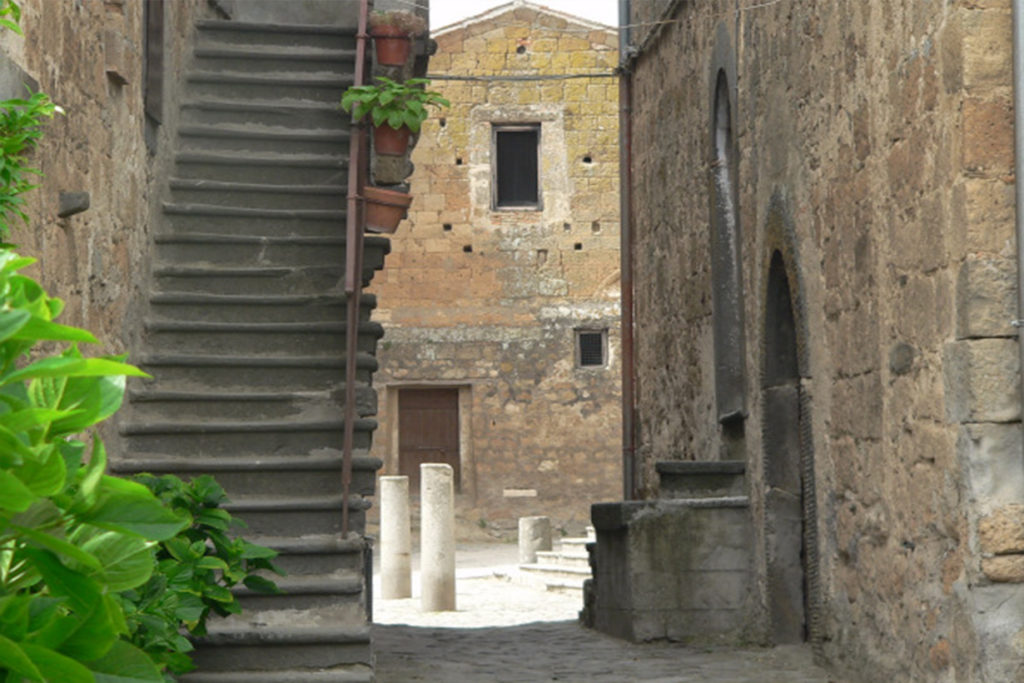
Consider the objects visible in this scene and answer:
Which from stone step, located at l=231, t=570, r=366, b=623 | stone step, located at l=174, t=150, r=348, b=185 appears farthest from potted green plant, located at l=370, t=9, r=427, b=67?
stone step, located at l=231, t=570, r=366, b=623

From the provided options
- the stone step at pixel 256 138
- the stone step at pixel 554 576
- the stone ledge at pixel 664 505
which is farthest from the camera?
the stone step at pixel 554 576

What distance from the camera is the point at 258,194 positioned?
24.7ft

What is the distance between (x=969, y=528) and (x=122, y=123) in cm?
368

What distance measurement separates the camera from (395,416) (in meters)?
20.5

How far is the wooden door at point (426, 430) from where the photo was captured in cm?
2044

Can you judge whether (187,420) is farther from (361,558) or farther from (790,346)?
(790,346)

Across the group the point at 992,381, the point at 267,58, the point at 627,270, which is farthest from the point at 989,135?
the point at 627,270

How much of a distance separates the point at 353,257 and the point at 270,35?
2682mm

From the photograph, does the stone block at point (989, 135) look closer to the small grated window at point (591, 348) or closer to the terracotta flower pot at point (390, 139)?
the terracotta flower pot at point (390, 139)

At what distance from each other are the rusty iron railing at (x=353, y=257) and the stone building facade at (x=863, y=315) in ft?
6.42

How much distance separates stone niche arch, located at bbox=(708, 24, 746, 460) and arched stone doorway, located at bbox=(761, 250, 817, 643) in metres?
0.72

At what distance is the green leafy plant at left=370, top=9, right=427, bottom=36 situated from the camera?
7371mm

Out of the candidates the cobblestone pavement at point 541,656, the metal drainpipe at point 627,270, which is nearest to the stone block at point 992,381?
the cobblestone pavement at point 541,656

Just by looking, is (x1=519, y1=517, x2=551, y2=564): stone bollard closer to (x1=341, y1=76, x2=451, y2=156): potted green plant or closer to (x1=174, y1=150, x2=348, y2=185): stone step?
(x1=174, y1=150, x2=348, y2=185): stone step
